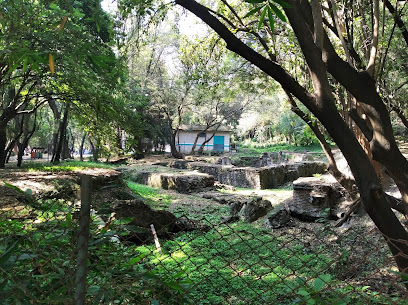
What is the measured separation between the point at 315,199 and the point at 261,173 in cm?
658

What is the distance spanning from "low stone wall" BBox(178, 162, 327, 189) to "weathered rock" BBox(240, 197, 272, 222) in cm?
584

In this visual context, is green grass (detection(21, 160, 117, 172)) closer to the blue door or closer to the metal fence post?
the metal fence post

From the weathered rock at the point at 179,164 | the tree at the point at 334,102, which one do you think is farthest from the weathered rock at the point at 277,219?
the weathered rock at the point at 179,164

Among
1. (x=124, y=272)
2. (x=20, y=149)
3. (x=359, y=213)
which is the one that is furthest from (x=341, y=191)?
(x=20, y=149)

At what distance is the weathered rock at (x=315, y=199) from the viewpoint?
27.6ft

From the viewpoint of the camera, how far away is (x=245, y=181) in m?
15.6

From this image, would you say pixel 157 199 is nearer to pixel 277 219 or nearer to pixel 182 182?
pixel 182 182

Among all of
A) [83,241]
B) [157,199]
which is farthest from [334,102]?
[157,199]

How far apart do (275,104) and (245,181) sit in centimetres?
2361

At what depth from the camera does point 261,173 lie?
15.1 metres

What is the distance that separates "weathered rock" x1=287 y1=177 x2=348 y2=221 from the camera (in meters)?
8.40

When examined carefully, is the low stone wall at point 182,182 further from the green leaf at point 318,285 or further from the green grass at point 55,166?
the green leaf at point 318,285

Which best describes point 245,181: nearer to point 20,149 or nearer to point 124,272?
point 20,149

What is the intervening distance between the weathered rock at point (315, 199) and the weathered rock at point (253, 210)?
29.7 inches
